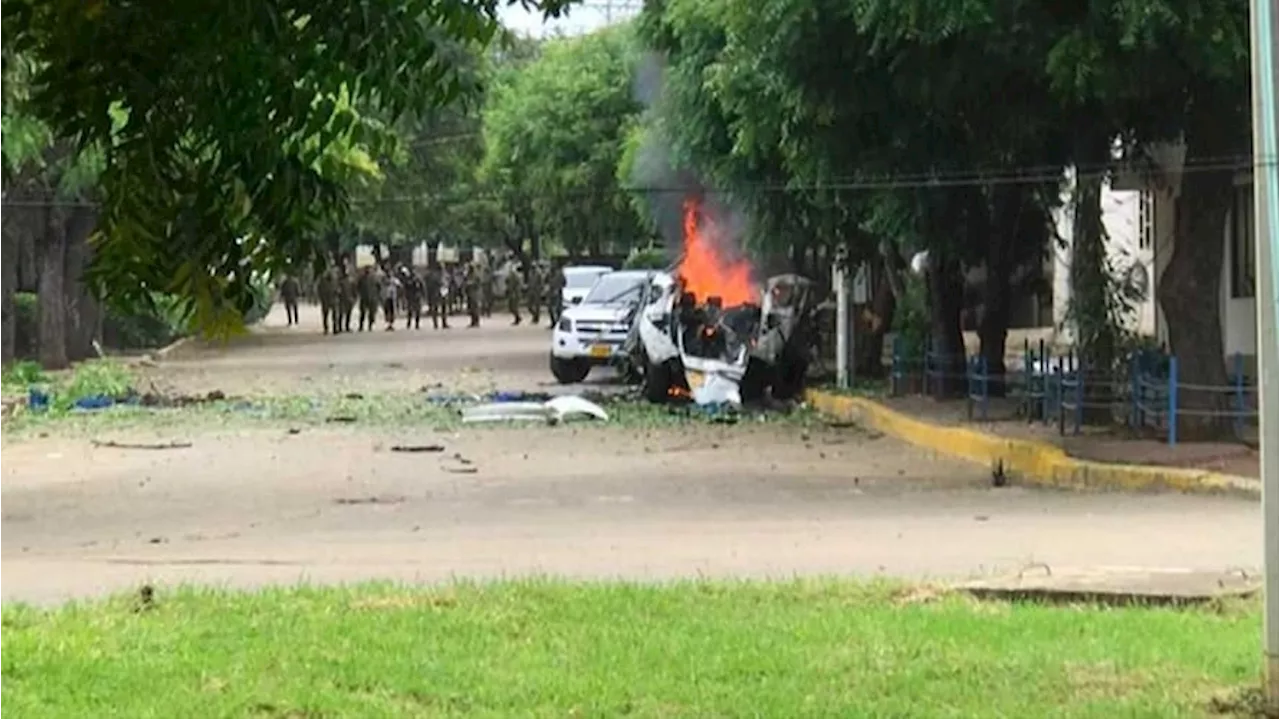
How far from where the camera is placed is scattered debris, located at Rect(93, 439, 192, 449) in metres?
21.8

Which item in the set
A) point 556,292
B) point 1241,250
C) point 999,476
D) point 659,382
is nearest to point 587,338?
point 659,382

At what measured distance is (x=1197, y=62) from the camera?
49.8ft

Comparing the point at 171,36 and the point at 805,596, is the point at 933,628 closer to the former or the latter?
the point at 805,596

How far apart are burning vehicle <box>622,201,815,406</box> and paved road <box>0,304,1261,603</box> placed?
3164 mm

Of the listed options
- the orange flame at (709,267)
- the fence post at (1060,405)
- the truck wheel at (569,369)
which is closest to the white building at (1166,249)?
the fence post at (1060,405)

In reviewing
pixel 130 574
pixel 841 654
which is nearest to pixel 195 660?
pixel 841 654

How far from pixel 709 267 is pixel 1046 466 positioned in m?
15.9

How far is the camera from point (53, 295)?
36.7 metres

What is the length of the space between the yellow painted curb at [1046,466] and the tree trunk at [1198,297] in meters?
1.38

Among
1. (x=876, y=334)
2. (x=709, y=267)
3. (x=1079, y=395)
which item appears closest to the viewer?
(x=1079, y=395)

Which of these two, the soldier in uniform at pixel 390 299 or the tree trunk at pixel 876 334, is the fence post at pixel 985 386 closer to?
the tree trunk at pixel 876 334

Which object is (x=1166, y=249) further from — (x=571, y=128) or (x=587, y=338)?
(x=571, y=128)

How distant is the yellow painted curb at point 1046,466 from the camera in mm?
15180

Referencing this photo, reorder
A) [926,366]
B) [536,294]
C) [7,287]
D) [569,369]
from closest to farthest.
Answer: [926,366]
[569,369]
[7,287]
[536,294]
